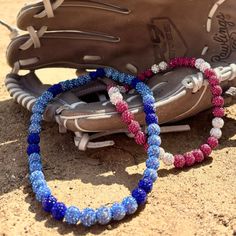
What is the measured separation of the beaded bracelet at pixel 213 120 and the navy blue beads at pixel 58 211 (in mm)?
354

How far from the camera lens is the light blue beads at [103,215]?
1317 mm

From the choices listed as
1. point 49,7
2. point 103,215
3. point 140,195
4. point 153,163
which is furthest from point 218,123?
point 49,7

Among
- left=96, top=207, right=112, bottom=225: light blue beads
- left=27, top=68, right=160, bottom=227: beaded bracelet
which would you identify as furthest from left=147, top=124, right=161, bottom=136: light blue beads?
left=96, top=207, right=112, bottom=225: light blue beads

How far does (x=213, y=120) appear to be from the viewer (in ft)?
5.50

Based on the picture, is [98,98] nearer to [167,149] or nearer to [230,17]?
[167,149]

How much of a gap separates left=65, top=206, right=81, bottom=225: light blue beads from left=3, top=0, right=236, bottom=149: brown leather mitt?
0.33m

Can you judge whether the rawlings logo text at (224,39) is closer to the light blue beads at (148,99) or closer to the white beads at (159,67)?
the white beads at (159,67)

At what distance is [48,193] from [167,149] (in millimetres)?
475

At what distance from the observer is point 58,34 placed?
1.90 m

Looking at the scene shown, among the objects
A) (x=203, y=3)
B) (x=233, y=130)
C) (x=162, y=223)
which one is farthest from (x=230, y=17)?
(x=162, y=223)

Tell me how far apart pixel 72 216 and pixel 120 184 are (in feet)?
0.75

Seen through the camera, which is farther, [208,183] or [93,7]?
[93,7]

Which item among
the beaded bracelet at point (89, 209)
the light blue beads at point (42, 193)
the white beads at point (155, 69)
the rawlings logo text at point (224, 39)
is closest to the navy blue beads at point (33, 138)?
the beaded bracelet at point (89, 209)

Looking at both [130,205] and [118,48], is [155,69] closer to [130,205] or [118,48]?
[118,48]
